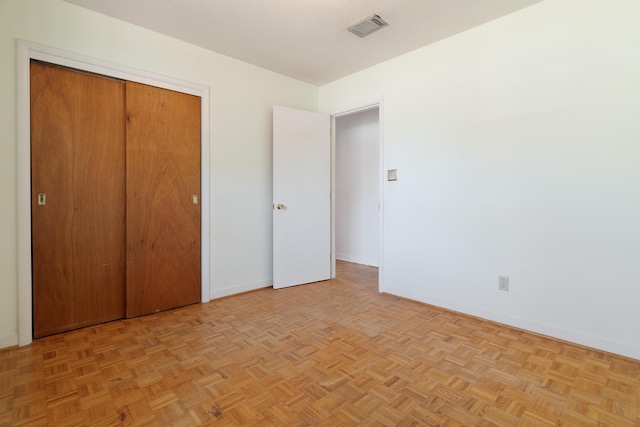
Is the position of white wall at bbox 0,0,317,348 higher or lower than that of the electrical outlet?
higher

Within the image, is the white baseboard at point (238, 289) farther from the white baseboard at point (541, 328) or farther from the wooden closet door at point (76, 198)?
the white baseboard at point (541, 328)

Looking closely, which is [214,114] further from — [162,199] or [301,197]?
[301,197]

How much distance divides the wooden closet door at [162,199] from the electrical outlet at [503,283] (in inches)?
108

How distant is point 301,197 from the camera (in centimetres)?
364

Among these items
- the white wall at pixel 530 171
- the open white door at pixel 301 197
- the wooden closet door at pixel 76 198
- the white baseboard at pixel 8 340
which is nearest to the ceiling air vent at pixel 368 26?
the white wall at pixel 530 171

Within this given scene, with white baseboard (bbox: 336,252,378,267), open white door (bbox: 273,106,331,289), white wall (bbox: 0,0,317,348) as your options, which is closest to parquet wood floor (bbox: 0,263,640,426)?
white wall (bbox: 0,0,317,348)

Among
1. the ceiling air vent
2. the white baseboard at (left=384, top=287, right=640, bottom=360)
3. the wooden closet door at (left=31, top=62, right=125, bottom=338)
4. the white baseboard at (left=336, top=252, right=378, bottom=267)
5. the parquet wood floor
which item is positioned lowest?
the parquet wood floor

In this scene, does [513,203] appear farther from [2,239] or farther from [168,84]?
[2,239]

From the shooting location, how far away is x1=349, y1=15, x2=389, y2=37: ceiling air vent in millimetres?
2453

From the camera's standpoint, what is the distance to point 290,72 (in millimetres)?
3570

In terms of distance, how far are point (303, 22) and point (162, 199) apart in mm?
1968

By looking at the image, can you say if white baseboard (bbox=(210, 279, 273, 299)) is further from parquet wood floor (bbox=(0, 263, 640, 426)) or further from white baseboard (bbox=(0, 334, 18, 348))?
white baseboard (bbox=(0, 334, 18, 348))

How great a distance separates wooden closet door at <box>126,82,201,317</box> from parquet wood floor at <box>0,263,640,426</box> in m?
0.37

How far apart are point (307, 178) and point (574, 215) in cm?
253
